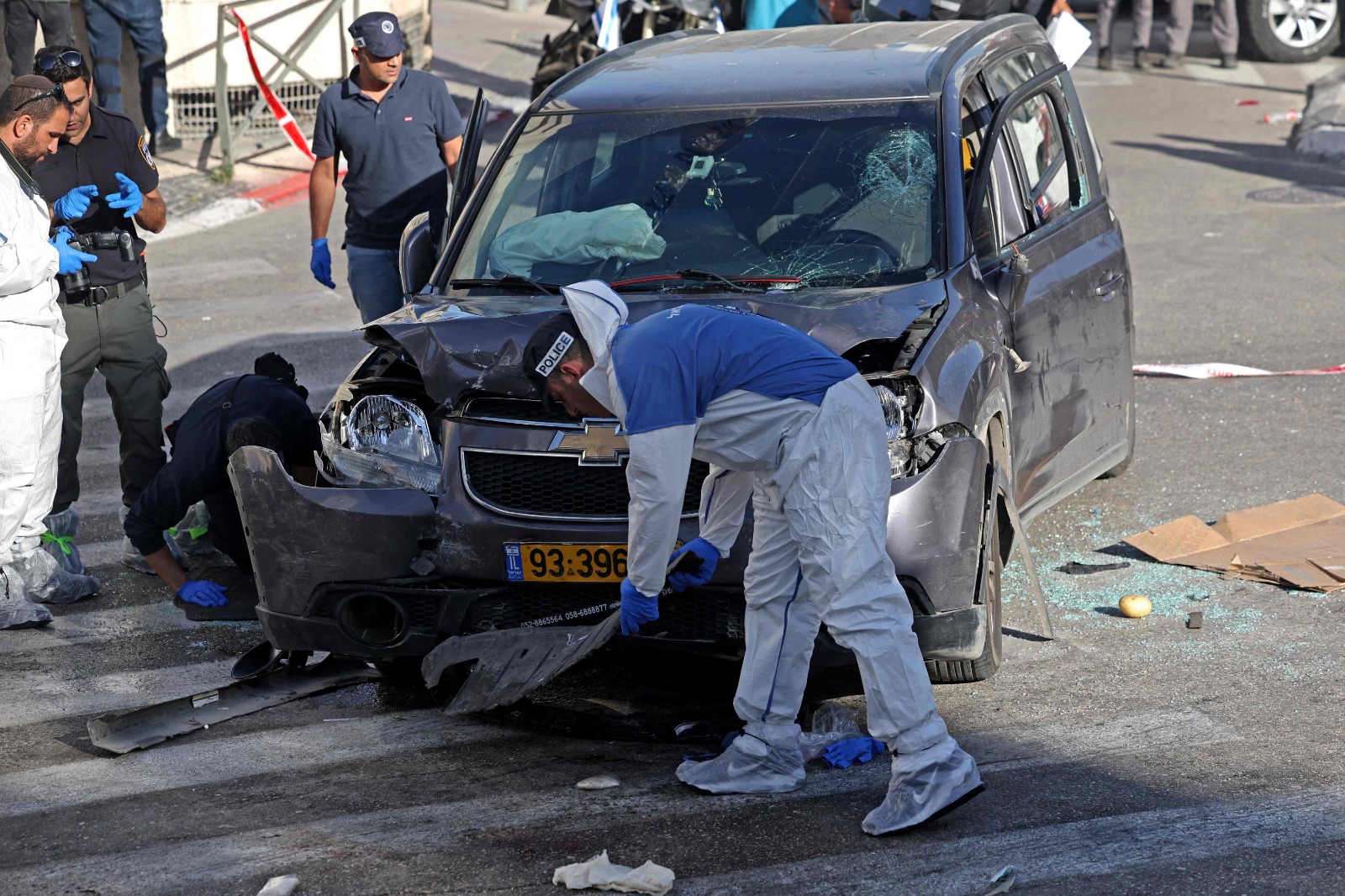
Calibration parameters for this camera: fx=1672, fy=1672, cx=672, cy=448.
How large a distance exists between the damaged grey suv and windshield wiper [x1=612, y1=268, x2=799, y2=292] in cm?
1

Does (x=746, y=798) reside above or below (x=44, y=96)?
below

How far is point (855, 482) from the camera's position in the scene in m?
4.35

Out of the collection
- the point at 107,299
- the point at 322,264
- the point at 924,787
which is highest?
the point at 107,299

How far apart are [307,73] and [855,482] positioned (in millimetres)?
13229

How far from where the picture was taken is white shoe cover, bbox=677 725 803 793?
473 centimetres

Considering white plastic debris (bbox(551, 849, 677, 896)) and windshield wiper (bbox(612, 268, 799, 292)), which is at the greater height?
windshield wiper (bbox(612, 268, 799, 292))

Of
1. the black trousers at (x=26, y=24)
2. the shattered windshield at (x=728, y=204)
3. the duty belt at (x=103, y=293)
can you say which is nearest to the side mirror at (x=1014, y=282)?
the shattered windshield at (x=728, y=204)

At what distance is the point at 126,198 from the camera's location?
698cm

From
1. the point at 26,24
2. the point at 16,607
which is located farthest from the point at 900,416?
Answer: the point at 26,24

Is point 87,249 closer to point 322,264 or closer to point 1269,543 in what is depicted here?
point 322,264

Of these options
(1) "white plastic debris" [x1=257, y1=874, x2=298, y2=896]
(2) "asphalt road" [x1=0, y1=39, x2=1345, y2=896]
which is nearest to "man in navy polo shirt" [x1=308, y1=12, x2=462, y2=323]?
(2) "asphalt road" [x1=0, y1=39, x2=1345, y2=896]

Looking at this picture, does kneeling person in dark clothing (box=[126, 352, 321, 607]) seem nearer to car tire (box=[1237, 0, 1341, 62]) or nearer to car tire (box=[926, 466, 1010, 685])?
car tire (box=[926, 466, 1010, 685])

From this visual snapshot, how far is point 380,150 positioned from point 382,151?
0.5 inches

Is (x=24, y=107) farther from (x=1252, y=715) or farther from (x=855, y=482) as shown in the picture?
(x=1252, y=715)
